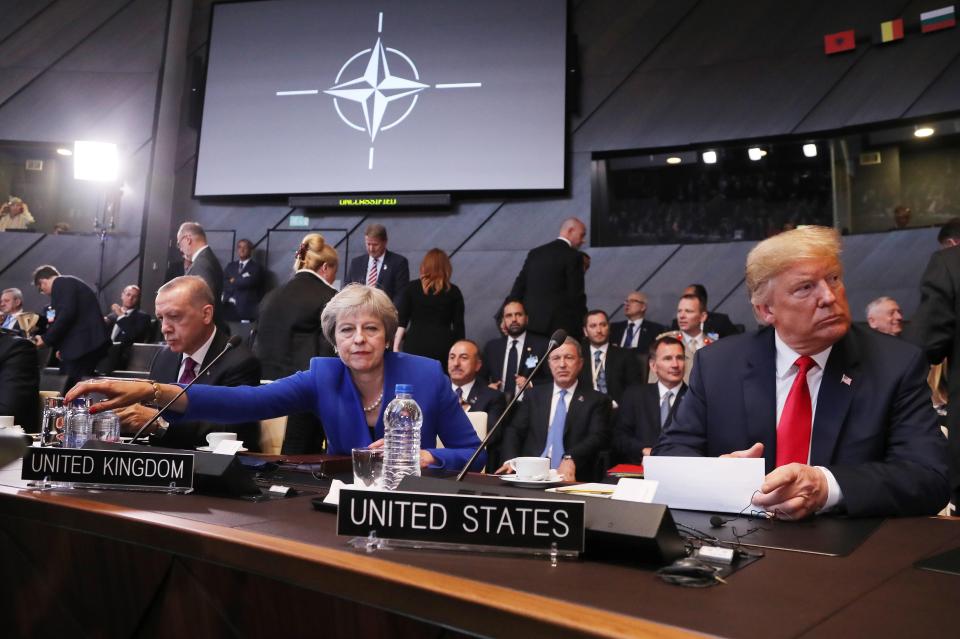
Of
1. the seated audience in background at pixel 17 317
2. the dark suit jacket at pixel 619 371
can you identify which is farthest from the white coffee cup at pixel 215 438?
the seated audience in background at pixel 17 317

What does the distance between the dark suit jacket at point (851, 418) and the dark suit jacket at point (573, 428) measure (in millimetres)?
2269

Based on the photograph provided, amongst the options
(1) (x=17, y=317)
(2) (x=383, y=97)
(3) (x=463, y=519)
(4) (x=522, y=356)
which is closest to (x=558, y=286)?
(4) (x=522, y=356)

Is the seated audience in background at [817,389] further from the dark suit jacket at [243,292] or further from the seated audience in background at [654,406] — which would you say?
the dark suit jacket at [243,292]

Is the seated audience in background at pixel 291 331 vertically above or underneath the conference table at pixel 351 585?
above

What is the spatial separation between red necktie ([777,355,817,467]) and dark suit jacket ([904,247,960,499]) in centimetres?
123

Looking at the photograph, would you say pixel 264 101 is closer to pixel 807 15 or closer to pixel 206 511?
pixel 807 15

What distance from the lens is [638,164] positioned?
818 cm

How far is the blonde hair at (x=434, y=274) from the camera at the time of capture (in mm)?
5970

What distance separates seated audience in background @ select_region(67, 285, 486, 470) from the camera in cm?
239

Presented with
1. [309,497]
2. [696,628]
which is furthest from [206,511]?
[696,628]

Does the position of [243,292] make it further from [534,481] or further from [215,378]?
[534,481]

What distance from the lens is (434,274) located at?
600cm

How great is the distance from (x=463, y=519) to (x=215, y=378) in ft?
6.07

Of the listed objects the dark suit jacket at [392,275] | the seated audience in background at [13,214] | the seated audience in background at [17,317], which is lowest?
the seated audience in background at [17,317]
